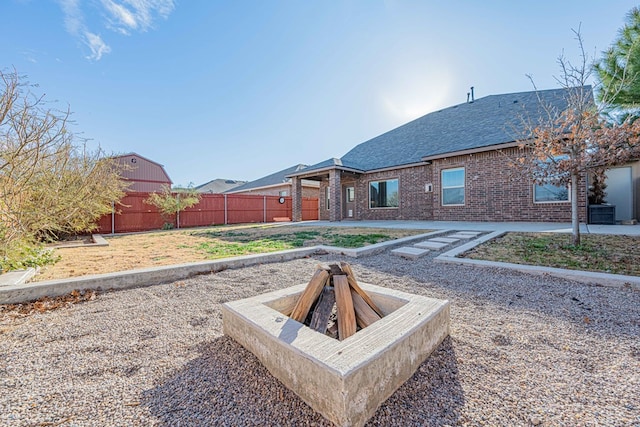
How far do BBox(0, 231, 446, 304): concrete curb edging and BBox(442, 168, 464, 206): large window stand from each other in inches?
296

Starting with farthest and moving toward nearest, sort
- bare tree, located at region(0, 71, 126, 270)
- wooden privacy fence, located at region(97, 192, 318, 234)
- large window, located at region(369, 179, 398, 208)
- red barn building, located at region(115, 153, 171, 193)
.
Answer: red barn building, located at region(115, 153, 171, 193), large window, located at region(369, 179, 398, 208), wooden privacy fence, located at region(97, 192, 318, 234), bare tree, located at region(0, 71, 126, 270)

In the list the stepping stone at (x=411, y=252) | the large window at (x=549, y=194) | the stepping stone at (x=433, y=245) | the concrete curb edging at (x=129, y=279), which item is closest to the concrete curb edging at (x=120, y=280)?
the concrete curb edging at (x=129, y=279)

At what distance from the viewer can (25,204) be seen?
155 inches

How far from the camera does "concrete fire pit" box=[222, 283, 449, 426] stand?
110 cm

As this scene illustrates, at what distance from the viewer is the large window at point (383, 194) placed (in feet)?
43.0

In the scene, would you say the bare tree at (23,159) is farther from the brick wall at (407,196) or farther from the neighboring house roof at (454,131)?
the brick wall at (407,196)

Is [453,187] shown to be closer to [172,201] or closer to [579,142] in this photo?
[579,142]

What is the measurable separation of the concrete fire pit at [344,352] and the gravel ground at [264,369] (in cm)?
8

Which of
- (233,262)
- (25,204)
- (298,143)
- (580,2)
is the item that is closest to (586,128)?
(580,2)

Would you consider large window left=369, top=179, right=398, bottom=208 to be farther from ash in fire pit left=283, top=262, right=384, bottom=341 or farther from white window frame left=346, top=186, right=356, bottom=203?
ash in fire pit left=283, top=262, right=384, bottom=341

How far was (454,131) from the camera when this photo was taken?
12734mm

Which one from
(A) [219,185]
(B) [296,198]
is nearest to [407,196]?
(B) [296,198]

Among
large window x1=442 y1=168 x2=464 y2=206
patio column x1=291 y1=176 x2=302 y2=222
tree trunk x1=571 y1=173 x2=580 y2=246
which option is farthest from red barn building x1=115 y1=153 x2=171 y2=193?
tree trunk x1=571 y1=173 x2=580 y2=246

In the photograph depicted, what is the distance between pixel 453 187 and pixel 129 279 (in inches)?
437
